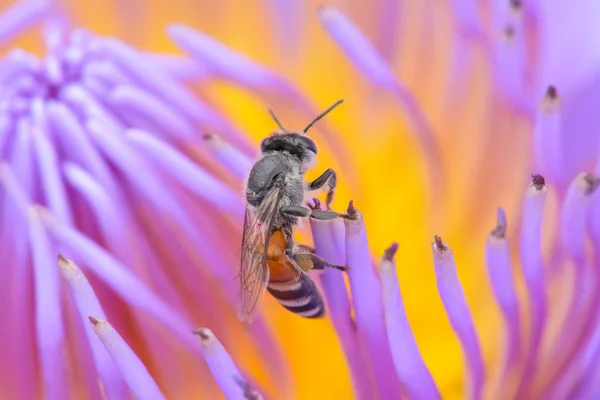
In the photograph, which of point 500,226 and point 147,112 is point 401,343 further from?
point 147,112

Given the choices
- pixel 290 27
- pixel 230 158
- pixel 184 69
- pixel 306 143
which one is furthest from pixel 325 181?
pixel 290 27

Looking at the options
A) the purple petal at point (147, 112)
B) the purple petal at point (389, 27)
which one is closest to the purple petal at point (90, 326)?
the purple petal at point (147, 112)

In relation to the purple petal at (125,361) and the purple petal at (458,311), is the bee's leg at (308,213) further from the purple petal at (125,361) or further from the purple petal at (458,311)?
the purple petal at (125,361)

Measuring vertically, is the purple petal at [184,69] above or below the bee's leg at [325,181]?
above

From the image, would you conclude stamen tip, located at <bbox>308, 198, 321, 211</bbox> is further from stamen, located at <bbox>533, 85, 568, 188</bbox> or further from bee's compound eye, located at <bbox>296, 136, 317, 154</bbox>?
stamen, located at <bbox>533, 85, 568, 188</bbox>

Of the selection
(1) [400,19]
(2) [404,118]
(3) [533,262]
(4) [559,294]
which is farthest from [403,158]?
(3) [533,262]

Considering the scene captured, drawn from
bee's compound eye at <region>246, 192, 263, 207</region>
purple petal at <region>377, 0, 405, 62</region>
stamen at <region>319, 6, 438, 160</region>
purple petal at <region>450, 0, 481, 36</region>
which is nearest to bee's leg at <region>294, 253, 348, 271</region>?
bee's compound eye at <region>246, 192, 263, 207</region>

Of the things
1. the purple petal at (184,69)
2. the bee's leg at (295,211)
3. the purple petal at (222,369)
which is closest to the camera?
the purple petal at (222,369)
